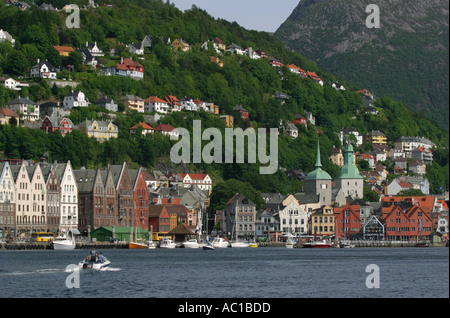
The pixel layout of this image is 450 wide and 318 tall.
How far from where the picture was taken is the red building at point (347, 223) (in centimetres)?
16688

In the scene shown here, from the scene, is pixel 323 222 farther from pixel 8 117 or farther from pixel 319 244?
pixel 8 117

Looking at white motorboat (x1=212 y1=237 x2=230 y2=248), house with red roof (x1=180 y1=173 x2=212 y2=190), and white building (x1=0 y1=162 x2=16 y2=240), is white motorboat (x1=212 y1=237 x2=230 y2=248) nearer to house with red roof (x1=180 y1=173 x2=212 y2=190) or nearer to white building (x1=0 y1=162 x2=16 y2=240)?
white building (x1=0 y1=162 x2=16 y2=240)

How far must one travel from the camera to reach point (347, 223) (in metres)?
168

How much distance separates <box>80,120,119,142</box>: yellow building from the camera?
18712 cm

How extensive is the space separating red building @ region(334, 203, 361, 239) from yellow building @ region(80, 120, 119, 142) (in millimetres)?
→ 49910

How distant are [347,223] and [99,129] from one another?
176 feet

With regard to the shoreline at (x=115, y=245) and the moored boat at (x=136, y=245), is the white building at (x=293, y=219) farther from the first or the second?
the moored boat at (x=136, y=245)

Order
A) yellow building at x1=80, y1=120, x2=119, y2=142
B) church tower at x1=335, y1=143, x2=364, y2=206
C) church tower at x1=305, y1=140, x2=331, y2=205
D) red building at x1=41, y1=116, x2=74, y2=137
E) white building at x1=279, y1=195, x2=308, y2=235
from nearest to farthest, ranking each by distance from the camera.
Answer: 1. white building at x1=279, y1=195, x2=308, y2=235
2. red building at x1=41, y1=116, x2=74, y2=137
3. church tower at x1=305, y1=140, x2=331, y2=205
4. yellow building at x1=80, y1=120, x2=119, y2=142
5. church tower at x1=335, y1=143, x2=364, y2=206

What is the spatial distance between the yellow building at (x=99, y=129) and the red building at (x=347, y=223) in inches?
1965

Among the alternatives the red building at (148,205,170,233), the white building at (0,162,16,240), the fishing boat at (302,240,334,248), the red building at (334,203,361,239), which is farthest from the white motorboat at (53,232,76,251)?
the red building at (334,203,361,239)

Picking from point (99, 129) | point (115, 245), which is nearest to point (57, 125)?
point (99, 129)

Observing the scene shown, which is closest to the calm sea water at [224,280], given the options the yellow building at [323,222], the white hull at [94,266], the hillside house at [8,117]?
the white hull at [94,266]

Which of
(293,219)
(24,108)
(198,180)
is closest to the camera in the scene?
(293,219)
